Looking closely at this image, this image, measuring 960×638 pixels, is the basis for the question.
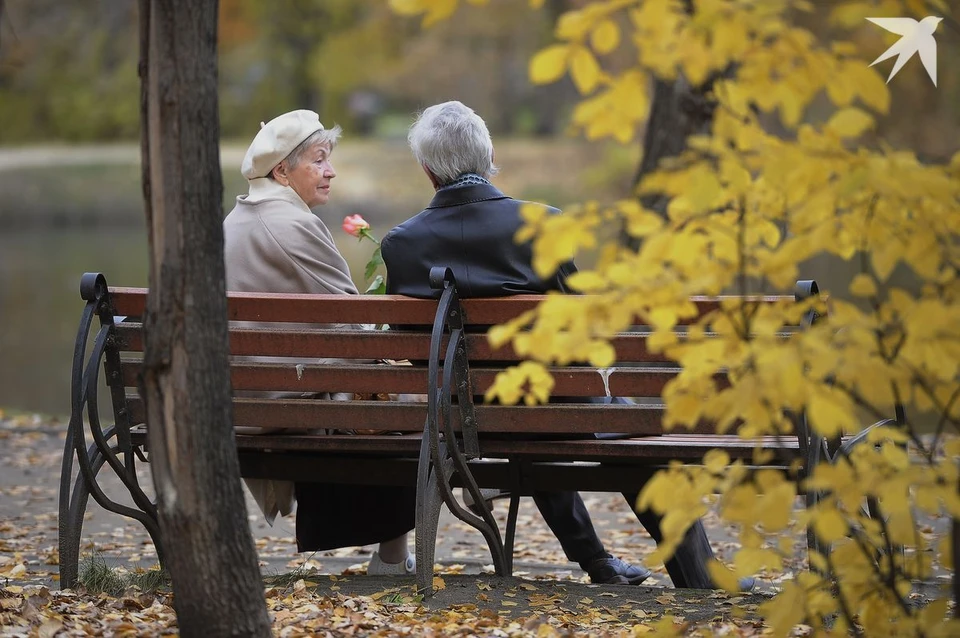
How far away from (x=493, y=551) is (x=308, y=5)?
141 feet

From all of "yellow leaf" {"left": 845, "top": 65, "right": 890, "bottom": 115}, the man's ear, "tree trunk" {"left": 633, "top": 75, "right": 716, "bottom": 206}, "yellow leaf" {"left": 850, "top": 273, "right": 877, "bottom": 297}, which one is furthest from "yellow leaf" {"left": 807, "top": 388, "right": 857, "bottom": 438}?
"tree trunk" {"left": 633, "top": 75, "right": 716, "bottom": 206}

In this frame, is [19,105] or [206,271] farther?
[19,105]

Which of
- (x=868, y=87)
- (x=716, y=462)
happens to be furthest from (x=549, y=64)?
(x=716, y=462)

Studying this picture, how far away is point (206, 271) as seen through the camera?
2639 millimetres

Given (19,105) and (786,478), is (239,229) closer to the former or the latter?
(786,478)

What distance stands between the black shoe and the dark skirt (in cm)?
67

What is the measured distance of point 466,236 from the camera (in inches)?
151

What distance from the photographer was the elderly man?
3799 mm

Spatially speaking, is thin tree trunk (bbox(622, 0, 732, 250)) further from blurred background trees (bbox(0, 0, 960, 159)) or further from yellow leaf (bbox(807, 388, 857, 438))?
blurred background trees (bbox(0, 0, 960, 159))

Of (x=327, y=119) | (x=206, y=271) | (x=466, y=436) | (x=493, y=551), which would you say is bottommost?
(x=493, y=551)

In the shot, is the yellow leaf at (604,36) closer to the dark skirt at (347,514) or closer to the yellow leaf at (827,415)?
the yellow leaf at (827,415)

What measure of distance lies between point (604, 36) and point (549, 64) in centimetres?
12

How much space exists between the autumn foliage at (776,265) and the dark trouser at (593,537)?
5.03ft

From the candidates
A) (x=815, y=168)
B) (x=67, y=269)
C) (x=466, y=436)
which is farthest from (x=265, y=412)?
(x=67, y=269)
